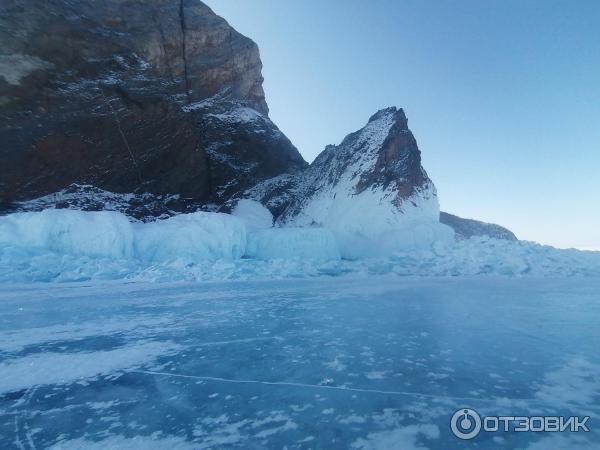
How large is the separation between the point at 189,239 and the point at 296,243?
10.7 feet

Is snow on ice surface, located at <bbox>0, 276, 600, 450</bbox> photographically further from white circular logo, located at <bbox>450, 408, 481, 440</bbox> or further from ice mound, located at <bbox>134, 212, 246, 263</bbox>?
ice mound, located at <bbox>134, 212, 246, 263</bbox>

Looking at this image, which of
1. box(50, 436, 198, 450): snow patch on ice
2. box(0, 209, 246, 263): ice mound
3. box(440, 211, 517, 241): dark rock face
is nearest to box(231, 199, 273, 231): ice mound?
box(0, 209, 246, 263): ice mound

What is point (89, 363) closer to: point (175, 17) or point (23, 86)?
point (23, 86)

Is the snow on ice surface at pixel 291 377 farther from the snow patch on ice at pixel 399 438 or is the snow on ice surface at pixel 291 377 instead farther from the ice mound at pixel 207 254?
the ice mound at pixel 207 254

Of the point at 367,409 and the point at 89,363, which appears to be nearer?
the point at 367,409

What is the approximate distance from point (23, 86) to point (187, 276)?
9.81m

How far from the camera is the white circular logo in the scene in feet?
4.16

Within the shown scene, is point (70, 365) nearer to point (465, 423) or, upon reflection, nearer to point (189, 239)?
point (465, 423)

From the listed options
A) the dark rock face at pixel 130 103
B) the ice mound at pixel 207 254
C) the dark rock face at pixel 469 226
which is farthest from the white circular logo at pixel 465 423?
the dark rock face at pixel 469 226

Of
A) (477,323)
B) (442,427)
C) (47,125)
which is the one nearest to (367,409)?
(442,427)

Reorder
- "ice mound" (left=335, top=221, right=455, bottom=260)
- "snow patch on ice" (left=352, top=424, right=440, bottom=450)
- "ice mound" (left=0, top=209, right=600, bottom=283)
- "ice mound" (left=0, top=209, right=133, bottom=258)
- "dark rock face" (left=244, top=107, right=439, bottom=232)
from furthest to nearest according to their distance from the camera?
"dark rock face" (left=244, top=107, right=439, bottom=232), "ice mound" (left=335, top=221, right=455, bottom=260), "ice mound" (left=0, top=209, right=133, bottom=258), "ice mound" (left=0, top=209, right=600, bottom=283), "snow patch on ice" (left=352, top=424, right=440, bottom=450)

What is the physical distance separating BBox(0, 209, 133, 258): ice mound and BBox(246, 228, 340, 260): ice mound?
4.20 meters

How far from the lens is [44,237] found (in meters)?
8.72

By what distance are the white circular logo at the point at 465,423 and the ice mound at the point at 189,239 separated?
8599mm
